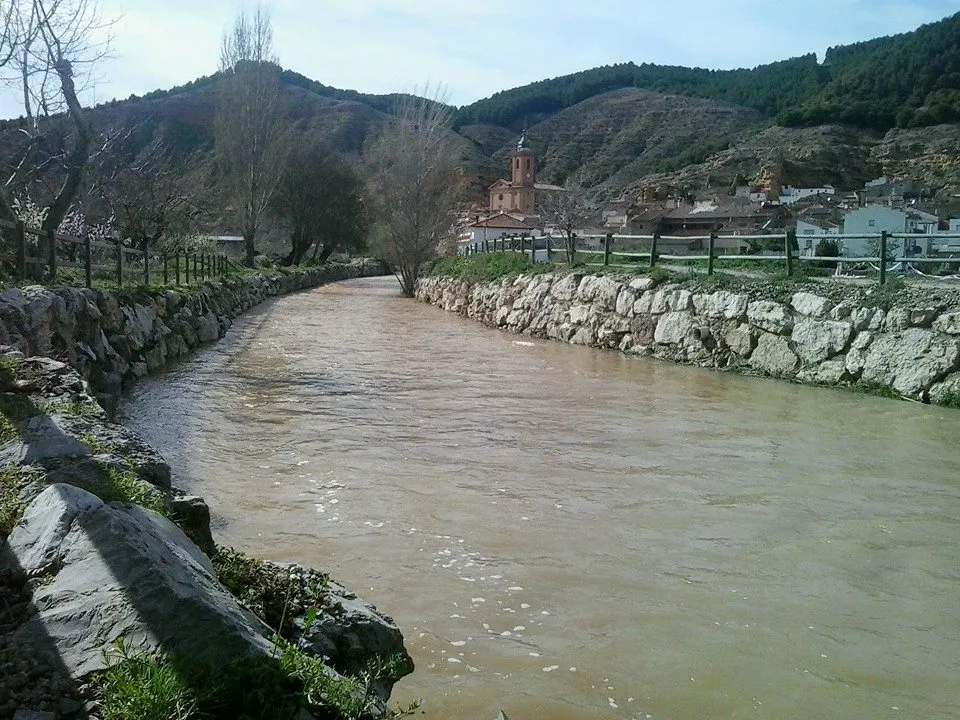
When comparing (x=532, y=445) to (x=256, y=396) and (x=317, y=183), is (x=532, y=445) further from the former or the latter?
(x=317, y=183)

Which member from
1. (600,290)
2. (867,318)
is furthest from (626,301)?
(867,318)

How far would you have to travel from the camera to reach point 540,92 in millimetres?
151625

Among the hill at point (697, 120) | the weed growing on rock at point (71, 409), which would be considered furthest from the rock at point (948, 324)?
the hill at point (697, 120)

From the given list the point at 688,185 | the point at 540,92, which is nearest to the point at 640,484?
the point at 688,185

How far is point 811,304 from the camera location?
520 inches

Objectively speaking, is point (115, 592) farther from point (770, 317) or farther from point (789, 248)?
point (789, 248)

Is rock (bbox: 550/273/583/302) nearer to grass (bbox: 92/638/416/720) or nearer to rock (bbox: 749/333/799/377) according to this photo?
rock (bbox: 749/333/799/377)

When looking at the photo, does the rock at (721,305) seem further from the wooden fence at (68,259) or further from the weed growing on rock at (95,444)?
the weed growing on rock at (95,444)

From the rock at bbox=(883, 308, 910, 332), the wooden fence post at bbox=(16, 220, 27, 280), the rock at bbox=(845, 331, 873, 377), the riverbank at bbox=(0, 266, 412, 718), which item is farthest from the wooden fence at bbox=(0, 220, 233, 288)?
the rock at bbox=(883, 308, 910, 332)

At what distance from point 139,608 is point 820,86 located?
123964 mm

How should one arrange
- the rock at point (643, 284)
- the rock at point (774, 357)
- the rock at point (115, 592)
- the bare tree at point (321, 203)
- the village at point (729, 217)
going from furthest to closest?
the bare tree at point (321, 203), the village at point (729, 217), the rock at point (643, 284), the rock at point (774, 357), the rock at point (115, 592)

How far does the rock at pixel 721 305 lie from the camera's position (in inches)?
567

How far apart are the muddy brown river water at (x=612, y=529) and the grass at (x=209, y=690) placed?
3.52 feet

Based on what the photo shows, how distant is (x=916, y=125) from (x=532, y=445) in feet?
307
